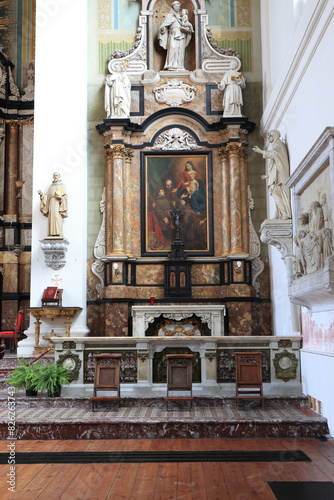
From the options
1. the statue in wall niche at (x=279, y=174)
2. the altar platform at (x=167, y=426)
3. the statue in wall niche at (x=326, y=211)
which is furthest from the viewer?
the statue in wall niche at (x=279, y=174)

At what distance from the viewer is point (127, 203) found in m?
12.6

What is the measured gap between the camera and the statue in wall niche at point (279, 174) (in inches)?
395

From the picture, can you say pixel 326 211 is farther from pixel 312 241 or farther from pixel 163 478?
pixel 163 478

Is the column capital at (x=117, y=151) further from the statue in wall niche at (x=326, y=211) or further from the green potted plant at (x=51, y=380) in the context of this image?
the statue in wall niche at (x=326, y=211)

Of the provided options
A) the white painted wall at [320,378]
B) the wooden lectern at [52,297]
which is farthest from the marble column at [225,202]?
the white painted wall at [320,378]

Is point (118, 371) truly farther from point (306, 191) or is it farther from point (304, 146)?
point (304, 146)

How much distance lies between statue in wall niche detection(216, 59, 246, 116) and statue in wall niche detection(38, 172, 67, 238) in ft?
12.6

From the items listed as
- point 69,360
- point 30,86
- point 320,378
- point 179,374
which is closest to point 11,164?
point 30,86

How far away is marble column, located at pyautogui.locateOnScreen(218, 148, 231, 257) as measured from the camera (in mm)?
12430

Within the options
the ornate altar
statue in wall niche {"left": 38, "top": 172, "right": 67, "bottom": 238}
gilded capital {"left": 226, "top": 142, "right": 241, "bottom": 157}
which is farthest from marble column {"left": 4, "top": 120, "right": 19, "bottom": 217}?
gilded capital {"left": 226, "top": 142, "right": 241, "bottom": 157}

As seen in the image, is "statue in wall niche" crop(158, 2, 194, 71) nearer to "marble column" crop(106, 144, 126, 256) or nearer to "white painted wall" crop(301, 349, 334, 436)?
"marble column" crop(106, 144, 126, 256)

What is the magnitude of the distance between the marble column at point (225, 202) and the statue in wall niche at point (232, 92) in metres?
0.86

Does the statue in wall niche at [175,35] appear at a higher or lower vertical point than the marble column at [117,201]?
higher

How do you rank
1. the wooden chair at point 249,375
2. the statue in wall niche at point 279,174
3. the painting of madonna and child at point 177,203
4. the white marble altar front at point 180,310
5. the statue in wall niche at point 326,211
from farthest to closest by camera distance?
the painting of madonna and child at point 177,203
the white marble altar front at point 180,310
the statue in wall niche at point 279,174
the wooden chair at point 249,375
the statue in wall niche at point 326,211
